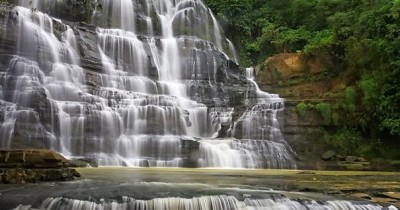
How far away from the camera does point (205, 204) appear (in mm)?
8586

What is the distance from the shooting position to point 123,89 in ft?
91.7

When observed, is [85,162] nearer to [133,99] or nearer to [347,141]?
[133,99]

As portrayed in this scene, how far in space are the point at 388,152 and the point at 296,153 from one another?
4.77m

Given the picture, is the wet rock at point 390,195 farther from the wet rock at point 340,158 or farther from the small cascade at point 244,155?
the wet rock at point 340,158

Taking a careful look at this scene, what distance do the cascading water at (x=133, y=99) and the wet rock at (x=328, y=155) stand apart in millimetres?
1781

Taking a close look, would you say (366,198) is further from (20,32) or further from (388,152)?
(20,32)

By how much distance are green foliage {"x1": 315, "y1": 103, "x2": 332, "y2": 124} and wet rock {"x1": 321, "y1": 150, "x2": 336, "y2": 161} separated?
7.09ft

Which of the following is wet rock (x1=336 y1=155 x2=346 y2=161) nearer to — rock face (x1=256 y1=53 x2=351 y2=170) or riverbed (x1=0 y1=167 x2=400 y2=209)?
rock face (x1=256 y1=53 x2=351 y2=170)

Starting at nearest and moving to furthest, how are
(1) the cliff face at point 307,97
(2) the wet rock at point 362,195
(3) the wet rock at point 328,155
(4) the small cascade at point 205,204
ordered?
(4) the small cascade at point 205,204 → (2) the wet rock at point 362,195 → (3) the wet rock at point 328,155 → (1) the cliff face at point 307,97

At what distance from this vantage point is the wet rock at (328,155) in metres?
22.2

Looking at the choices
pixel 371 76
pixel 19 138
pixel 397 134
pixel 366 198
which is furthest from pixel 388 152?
pixel 19 138

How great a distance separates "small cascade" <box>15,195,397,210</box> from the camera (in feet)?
26.9

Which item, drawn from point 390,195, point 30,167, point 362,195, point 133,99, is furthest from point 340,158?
point 30,167

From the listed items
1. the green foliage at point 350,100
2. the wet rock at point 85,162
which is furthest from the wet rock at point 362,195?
the green foliage at point 350,100
